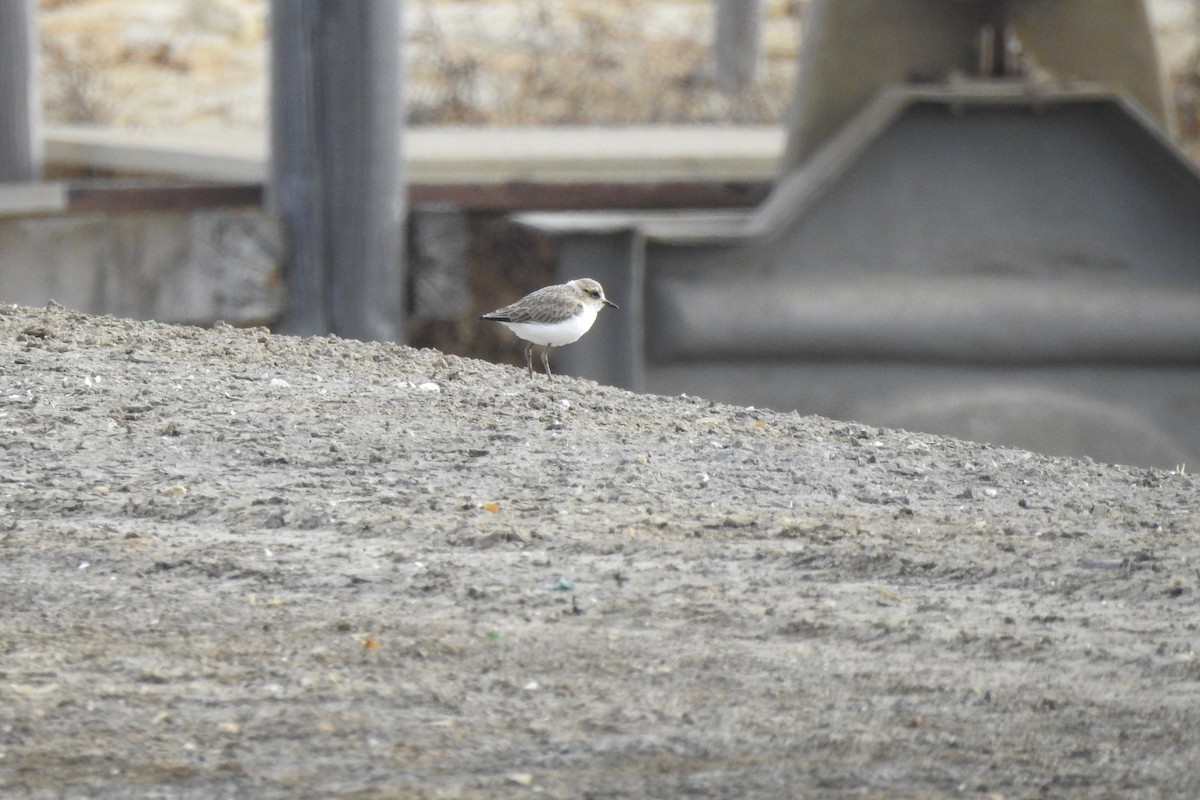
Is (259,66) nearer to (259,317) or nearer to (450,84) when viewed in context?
(450,84)

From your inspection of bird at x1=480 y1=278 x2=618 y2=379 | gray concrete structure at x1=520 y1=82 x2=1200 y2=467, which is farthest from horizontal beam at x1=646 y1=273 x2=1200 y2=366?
bird at x1=480 y1=278 x2=618 y2=379

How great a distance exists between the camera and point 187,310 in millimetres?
9750

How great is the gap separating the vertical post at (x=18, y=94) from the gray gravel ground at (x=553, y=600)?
4777 mm

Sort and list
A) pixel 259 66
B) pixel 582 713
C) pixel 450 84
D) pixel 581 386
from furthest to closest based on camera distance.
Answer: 1. pixel 259 66
2. pixel 450 84
3. pixel 581 386
4. pixel 582 713

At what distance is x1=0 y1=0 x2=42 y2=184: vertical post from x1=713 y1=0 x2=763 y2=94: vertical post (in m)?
8.85

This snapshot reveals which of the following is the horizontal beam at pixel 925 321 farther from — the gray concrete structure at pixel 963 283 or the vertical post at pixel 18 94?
the vertical post at pixel 18 94

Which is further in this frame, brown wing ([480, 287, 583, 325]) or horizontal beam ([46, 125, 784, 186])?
horizontal beam ([46, 125, 784, 186])

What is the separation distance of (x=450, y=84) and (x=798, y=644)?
1582 centimetres

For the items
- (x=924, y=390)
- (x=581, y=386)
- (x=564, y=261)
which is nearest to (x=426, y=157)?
(x=564, y=261)

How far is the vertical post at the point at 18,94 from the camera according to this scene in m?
10.5

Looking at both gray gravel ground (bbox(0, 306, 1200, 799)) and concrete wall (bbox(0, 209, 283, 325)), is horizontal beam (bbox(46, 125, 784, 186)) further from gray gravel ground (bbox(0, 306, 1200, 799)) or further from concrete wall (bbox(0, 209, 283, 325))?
gray gravel ground (bbox(0, 306, 1200, 799))

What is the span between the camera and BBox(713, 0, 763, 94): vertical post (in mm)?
18125

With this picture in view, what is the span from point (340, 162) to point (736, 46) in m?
9.52


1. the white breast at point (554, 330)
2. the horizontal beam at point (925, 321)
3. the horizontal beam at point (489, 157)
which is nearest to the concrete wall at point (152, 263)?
the horizontal beam at point (489, 157)
